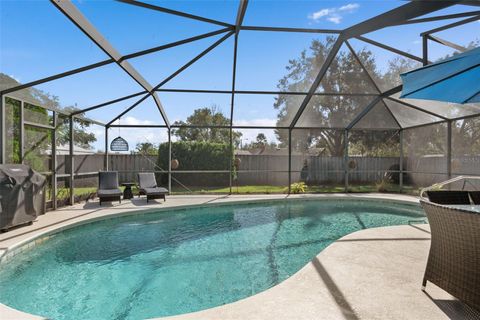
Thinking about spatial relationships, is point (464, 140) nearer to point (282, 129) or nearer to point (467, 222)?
point (282, 129)

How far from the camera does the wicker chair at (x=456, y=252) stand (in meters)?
2.21

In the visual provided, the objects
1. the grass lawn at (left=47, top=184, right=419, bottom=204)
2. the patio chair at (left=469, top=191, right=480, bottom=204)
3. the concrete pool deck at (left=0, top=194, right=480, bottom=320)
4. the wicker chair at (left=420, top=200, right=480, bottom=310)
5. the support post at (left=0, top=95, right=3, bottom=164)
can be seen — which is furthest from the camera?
the grass lawn at (left=47, top=184, right=419, bottom=204)

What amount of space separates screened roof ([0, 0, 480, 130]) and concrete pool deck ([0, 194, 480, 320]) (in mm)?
3532

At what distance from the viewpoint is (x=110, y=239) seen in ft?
18.5

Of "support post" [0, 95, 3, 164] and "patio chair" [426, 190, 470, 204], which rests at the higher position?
"support post" [0, 95, 3, 164]

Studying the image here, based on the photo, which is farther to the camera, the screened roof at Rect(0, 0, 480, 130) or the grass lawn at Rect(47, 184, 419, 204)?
the grass lawn at Rect(47, 184, 419, 204)

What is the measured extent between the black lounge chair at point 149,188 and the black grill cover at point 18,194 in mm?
3106

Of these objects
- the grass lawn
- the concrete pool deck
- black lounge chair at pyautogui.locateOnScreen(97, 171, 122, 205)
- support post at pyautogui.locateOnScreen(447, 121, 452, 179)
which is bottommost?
the grass lawn

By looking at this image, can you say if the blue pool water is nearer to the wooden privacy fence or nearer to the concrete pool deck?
the concrete pool deck

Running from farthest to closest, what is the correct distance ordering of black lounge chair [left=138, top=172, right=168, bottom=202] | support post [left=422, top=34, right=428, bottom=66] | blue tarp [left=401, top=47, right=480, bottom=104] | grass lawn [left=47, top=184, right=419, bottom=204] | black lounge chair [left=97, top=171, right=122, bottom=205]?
grass lawn [left=47, top=184, right=419, bottom=204] < black lounge chair [left=138, top=172, right=168, bottom=202] < black lounge chair [left=97, top=171, right=122, bottom=205] < support post [left=422, top=34, right=428, bottom=66] < blue tarp [left=401, top=47, right=480, bottom=104]

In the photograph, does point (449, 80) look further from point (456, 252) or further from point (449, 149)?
point (449, 149)

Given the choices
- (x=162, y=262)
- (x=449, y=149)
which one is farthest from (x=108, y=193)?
(x=449, y=149)

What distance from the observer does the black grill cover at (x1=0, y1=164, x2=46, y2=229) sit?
17.0 ft

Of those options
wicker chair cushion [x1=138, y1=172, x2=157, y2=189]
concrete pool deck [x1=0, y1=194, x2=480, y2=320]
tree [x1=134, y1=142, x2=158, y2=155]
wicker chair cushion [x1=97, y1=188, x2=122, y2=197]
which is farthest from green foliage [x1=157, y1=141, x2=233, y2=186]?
concrete pool deck [x1=0, y1=194, x2=480, y2=320]
